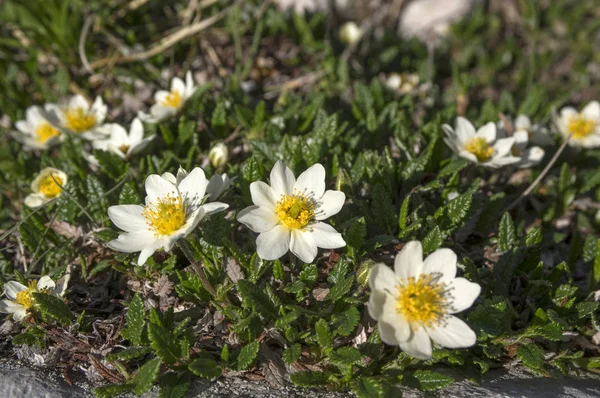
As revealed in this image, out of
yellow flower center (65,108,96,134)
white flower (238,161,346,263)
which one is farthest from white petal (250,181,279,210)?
yellow flower center (65,108,96,134)

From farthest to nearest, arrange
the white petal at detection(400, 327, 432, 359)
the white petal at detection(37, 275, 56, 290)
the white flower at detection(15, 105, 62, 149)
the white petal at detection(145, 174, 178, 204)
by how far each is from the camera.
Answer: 1. the white flower at detection(15, 105, 62, 149)
2. the white petal at detection(37, 275, 56, 290)
3. the white petal at detection(145, 174, 178, 204)
4. the white petal at detection(400, 327, 432, 359)

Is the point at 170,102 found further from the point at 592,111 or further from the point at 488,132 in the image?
the point at 592,111

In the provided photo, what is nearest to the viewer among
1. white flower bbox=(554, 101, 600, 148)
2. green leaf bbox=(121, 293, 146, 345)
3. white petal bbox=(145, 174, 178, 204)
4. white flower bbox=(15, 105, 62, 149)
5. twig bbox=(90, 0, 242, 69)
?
green leaf bbox=(121, 293, 146, 345)

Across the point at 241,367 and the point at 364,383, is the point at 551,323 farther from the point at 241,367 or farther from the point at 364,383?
the point at 241,367

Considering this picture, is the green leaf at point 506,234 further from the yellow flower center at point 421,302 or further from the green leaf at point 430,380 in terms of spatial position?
the green leaf at point 430,380

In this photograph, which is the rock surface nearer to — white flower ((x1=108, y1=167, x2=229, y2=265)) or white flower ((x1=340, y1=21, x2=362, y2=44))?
white flower ((x1=108, y1=167, x2=229, y2=265))

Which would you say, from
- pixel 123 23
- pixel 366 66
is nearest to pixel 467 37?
pixel 366 66

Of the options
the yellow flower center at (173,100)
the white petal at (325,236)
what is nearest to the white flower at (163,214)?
the white petal at (325,236)
